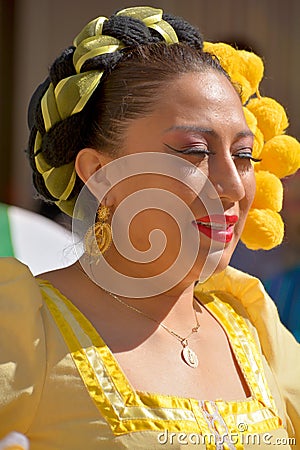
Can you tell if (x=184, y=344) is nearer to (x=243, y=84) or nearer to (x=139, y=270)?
(x=139, y=270)

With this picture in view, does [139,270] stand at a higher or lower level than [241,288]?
higher

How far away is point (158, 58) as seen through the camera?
1.51m

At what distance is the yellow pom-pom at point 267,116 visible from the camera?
1.78 meters

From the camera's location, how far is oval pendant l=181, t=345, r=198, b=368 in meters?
1.49

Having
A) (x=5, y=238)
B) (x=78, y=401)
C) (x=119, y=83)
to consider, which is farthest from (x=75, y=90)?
(x=5, y=238)

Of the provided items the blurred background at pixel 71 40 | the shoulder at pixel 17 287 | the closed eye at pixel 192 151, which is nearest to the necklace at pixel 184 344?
the shoulder at pixel 17 287

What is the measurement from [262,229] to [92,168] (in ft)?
1.33

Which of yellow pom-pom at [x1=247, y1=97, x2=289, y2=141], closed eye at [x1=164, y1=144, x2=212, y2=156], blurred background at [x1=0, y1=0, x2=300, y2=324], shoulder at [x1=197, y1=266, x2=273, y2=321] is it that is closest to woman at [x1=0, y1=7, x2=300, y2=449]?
closed eye at [x1=164, y1=144, x2=212, y2=156]

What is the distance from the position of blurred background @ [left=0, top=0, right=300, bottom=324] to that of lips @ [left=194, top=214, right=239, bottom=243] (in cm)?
241

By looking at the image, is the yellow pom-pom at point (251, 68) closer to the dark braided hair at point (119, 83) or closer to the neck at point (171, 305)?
the dark braided hair at point (119, 83)

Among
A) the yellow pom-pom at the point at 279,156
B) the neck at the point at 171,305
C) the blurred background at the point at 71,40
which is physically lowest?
the blurred background at the point at 71,40

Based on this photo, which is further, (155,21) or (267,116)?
(267,116)

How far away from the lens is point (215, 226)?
1431 mm

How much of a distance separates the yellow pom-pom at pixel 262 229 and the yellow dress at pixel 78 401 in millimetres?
364
